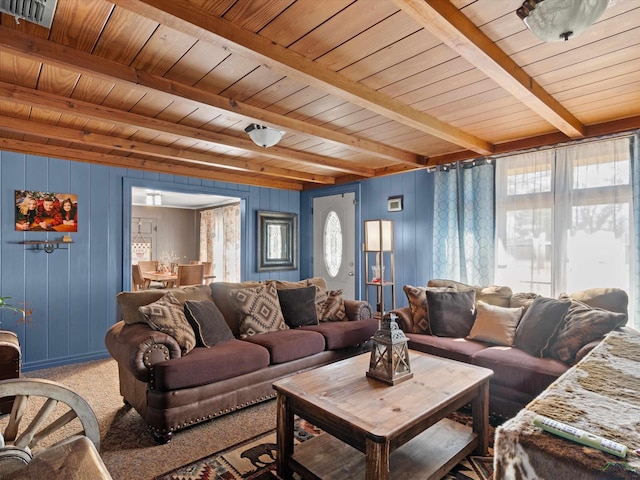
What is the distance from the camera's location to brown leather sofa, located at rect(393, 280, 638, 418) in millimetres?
2482

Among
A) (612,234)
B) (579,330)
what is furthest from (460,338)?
(612,234)

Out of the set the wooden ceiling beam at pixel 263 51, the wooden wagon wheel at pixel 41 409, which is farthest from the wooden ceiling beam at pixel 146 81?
the wooden wagon wheel at pixel 41 409

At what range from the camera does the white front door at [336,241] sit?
526 cm

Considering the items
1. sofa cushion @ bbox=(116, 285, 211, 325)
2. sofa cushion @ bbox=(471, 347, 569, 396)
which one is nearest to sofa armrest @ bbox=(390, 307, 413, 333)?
sofa cushion @ bbox=(471, 347, 569, 396)

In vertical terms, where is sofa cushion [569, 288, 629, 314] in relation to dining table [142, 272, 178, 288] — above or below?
above

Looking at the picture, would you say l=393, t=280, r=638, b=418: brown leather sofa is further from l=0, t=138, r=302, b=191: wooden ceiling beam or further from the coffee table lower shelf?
l=0, t=138, r=302, b=191: wooden ceiling beam

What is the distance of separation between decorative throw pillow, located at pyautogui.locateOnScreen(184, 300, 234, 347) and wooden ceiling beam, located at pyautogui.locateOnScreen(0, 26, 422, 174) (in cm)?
152

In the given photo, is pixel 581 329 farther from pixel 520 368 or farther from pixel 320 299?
pixel 320 299

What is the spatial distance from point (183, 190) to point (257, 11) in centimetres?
351

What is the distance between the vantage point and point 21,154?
3699 mm

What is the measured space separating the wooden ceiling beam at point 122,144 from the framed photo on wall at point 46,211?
69 centimetres

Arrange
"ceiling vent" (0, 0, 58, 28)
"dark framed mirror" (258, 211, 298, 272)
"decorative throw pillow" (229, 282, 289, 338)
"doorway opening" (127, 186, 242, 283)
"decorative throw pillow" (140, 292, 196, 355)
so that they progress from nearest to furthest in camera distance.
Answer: "ceiling vent" (0, 0, 58, 28) < "decorative throw pillow" (140, 292, 196, 355) < "decorative throw pillow" (229, 282, 289, 338) < "dark framed mirror" (258, 211, 298, 272) < "doorway opening" (127, 186, 242, 283)

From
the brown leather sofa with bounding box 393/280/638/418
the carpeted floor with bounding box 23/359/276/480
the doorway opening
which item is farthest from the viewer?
the doorway opening

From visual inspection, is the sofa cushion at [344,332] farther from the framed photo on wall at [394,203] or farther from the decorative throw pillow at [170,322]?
the framed photo on wall at [394,203]
